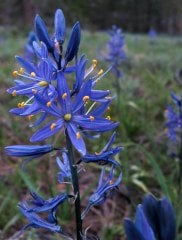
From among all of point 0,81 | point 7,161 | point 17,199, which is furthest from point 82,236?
point 0,81

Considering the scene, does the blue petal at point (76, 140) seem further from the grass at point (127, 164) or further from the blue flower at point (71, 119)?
the grass at point (127, 164)

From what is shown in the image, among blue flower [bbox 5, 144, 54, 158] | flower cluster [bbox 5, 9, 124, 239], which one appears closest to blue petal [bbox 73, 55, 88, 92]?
flower cluster [bbox 5, 9, 124, 239]

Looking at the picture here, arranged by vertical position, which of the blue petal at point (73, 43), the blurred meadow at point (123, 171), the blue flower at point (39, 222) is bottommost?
the blurred meadow at point (123, 171)

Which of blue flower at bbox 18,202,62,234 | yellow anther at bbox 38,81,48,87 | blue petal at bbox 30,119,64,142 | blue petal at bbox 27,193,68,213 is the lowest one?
blue flower at bbox 18,202,62,234

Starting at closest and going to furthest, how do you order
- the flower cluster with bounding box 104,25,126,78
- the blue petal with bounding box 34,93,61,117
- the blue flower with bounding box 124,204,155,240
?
the blue flower with bounding box 124,204,155,240 < the blue petal with bounding box 34,93,61,117 < the flower cluster with bounding box 104,25,126,78

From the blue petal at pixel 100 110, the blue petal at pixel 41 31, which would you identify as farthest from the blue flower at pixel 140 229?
the blue petal at pixel 41 31

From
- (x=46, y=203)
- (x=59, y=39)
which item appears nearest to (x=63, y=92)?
(x=59, y=39)

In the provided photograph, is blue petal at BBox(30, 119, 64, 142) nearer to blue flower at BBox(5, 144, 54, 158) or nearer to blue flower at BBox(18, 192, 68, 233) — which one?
blue flower at BBox(5, 144, 54, 158)
